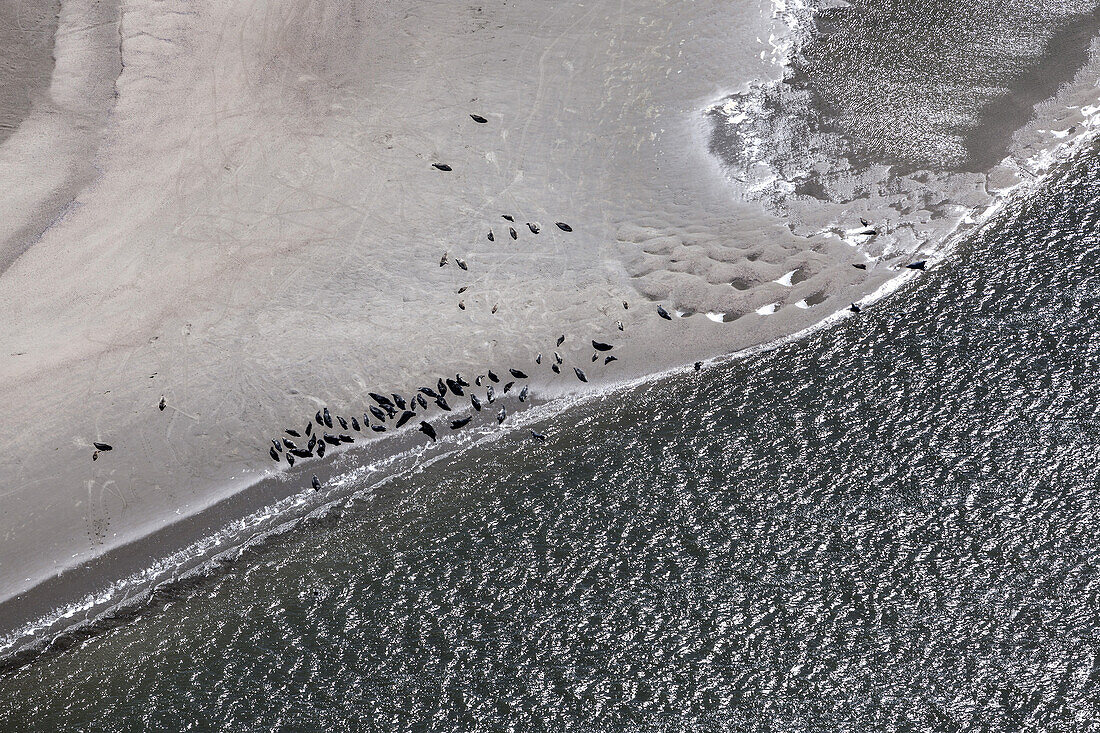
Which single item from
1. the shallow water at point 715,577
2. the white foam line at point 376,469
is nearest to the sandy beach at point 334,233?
the white foam line at point 376,469

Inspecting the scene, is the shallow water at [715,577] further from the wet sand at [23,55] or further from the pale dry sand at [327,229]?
the wet sand at [23,55]

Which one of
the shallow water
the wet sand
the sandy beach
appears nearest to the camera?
the shallow water

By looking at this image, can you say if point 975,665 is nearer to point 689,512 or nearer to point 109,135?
point 689,512

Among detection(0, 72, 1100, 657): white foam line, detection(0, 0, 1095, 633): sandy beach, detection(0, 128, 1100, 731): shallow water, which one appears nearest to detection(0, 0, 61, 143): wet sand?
detection(0, 0, 1095, 633): sandy beach

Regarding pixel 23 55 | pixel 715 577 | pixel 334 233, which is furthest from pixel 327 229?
pixel 715 577

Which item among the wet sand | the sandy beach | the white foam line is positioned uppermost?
the wet sand

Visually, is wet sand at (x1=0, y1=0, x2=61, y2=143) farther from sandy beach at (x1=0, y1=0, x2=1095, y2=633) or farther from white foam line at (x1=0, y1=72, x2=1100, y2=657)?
white foam line at (x1=0, y1=72, x2=1100, y2=657)

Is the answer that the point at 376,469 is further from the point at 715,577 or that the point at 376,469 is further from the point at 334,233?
the point at 715,577
